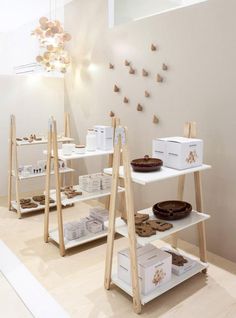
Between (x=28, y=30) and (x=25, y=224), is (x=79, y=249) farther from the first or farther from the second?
(x=28, y=30)

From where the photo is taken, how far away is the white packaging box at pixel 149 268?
78.6 inches

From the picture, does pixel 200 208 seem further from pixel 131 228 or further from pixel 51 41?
pixel 51 41

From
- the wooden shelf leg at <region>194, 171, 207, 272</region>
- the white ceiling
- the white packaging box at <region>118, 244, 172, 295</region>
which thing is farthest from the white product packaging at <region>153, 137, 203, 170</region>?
the white ceiling

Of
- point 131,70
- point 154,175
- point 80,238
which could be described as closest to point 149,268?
point 154,175

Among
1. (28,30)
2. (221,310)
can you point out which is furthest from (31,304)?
(28,30)

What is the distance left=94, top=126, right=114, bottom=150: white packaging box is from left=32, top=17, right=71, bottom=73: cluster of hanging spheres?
1.15 metres

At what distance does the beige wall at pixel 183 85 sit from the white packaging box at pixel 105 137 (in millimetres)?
395

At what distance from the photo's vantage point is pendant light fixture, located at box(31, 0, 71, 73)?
10.9 feet

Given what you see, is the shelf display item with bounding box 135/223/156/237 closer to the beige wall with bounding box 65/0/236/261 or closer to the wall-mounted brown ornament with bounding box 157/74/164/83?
the beige wall with bounding box 65/0/236/261

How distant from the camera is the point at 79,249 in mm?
2814

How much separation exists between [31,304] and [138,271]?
0.71 meters

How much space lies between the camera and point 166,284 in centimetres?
211

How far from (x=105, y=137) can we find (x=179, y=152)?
1.03 meters

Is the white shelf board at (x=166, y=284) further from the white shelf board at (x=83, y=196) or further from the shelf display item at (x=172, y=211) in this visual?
the white shelf board at (x=83, y=196)
